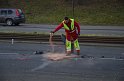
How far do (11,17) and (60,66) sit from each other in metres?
21.8

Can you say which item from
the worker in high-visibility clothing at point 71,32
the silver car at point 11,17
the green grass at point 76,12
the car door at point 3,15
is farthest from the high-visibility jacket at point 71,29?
the green grass at point 76,12

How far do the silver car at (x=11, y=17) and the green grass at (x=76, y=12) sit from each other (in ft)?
14.5

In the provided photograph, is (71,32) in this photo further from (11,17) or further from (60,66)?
(11,17)

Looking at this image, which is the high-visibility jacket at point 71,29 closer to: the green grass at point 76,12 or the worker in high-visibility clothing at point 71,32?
the worker in high-visibility clothing at point 71,32

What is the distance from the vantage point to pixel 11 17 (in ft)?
108

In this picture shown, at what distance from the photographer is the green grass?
3584 centimetres

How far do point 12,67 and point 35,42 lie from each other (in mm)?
6508

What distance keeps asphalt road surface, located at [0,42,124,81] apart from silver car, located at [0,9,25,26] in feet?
55.0

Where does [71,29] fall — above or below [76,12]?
below

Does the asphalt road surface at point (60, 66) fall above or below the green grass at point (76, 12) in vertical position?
below

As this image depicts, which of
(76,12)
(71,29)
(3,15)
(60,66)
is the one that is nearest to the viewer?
(60,66)

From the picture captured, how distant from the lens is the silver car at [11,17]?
108 ft

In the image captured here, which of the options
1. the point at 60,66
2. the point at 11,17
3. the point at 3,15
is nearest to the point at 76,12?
the point at 11,17

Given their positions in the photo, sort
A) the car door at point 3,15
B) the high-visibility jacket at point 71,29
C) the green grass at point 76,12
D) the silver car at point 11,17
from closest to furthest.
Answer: the high-visibility jacket at point 71,29 < the silver car at point 11,17 < the car door at point 3,15 < the green grass at point 76,12
